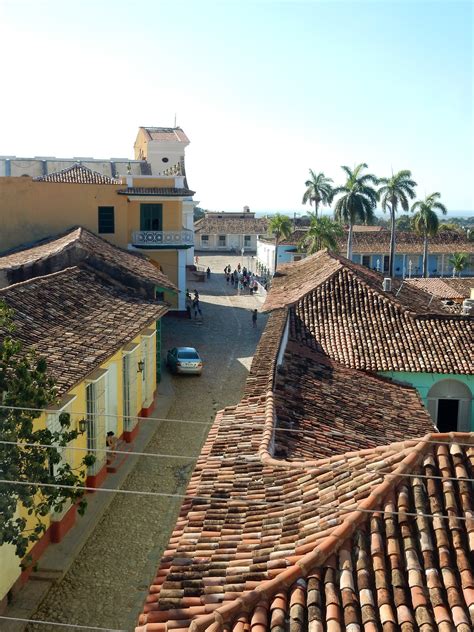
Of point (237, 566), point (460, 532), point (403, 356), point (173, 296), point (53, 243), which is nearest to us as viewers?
point (460, 532)

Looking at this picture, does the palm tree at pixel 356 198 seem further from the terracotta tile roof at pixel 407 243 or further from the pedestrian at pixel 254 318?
the pedestrian at pixel 254 318

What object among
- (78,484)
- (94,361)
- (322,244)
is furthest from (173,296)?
(78,484)

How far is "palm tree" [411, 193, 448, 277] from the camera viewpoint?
52.7 meters

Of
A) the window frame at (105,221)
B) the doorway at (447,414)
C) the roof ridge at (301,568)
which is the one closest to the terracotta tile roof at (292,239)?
the window frame at (105,221)

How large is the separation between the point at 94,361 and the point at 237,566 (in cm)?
663

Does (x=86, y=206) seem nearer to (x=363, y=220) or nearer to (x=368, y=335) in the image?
(x=368, y=335)

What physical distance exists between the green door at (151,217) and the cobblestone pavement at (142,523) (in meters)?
5.81

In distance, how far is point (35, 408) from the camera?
9.32 metres

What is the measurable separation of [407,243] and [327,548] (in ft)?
175

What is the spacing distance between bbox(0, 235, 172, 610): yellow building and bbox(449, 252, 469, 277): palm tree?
35431mm

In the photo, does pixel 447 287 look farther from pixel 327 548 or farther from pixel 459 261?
pixel 327 548

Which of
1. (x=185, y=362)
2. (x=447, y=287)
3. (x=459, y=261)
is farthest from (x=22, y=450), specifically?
(x=459, y=261)

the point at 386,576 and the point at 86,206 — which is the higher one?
the point at 86,206

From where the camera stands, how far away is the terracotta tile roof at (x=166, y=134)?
4375 centimetres
